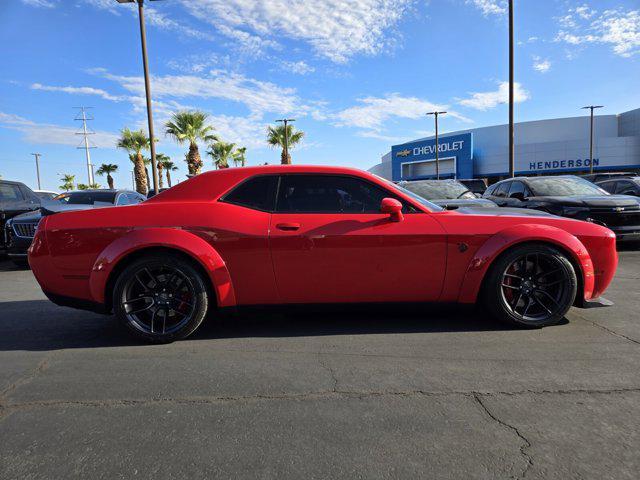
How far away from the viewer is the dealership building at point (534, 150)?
44.2m

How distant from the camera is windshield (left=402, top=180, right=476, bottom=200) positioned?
9.06 m

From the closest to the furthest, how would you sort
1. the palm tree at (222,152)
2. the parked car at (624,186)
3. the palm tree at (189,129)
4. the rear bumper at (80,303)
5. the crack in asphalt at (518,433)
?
the crack in asphalt at (518,433) < the rear bumper at (80,303) < the parked car at (624,186) < the palm tree at (189,129) < the palm tree at (222,152)

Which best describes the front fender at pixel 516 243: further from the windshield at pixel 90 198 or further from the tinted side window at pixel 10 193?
the tinted side window at pixel 10 193

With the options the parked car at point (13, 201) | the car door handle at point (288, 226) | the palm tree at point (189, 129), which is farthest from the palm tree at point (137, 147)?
the car door handle at point (288, 226)

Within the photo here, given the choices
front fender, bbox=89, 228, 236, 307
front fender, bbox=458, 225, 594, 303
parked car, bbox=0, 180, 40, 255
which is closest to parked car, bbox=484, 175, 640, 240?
front fender, bbox=458, 225, 594, 303

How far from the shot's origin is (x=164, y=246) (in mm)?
3434

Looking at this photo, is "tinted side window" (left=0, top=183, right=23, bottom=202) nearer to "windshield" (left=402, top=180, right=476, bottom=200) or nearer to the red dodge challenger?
the red dodge challenger

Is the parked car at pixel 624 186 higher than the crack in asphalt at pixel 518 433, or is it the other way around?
the parked car at pixel 624 186

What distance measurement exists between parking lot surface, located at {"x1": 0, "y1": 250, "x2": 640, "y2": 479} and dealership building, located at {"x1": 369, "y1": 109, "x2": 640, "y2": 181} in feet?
160

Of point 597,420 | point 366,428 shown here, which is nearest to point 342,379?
point 366,428

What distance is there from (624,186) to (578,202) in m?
6.19

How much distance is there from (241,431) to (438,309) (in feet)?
6.94

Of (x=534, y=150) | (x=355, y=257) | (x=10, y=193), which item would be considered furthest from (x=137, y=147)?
(x=534, y=150)

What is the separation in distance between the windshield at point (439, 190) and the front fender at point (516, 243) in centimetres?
535
